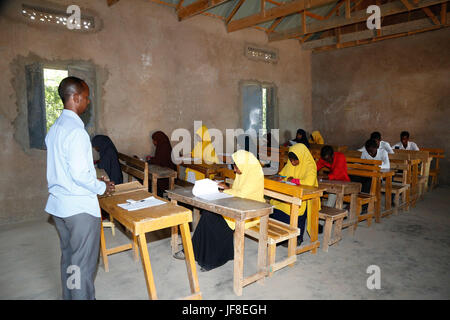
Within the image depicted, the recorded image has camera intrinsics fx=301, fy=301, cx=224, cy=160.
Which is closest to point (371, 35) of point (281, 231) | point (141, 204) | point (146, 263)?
point (281, 231)

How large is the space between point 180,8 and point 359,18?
13.9ft

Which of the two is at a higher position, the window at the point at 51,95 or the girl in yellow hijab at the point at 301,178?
the window at the point at 51,95

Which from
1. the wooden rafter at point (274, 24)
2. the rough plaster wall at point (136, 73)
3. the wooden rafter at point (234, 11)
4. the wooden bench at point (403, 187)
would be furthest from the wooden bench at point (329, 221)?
the wooden rafter at point (274, 24)

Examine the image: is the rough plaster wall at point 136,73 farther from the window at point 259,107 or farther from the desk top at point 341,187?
the desk top at point 341,187

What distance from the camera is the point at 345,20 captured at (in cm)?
739

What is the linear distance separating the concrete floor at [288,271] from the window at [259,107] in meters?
5.48

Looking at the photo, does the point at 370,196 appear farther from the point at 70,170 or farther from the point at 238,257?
the point at 70,170

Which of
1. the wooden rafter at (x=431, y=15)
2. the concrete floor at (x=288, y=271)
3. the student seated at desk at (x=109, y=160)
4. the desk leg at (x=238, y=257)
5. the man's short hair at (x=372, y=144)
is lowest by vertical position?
the concrete floor at (x=288, y=271)

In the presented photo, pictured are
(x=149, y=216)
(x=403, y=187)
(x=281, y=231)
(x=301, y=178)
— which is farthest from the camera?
(x=403, y=187)

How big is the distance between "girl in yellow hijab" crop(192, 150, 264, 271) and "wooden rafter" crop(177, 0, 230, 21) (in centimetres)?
395

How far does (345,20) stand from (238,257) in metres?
6.91

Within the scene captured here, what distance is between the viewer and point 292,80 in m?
9.99

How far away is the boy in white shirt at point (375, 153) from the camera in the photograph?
18.1ft
